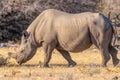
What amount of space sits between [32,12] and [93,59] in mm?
7024

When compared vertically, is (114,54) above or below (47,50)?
below

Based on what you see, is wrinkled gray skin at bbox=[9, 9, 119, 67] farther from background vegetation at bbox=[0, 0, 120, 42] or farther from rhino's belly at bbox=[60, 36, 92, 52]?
background vegetation at bbox=[0, 0, 120, 42]

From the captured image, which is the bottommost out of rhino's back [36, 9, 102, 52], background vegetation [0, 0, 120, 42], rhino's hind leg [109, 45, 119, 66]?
background vegetation [0, 0, 120, 42]

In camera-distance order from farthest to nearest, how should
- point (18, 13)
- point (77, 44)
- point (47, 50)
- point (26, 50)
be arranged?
1. point (18, 13)
2. point (26, 50)
3. point (47, 50)
4. point (77, 44)

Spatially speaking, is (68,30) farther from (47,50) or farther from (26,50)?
(26,50)

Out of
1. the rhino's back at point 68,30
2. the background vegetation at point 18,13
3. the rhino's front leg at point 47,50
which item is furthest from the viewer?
the background vegetation at point 18,13

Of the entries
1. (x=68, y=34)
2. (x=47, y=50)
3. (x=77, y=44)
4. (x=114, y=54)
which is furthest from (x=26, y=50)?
(x=114, y=54)

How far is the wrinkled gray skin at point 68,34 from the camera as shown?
15820 mm

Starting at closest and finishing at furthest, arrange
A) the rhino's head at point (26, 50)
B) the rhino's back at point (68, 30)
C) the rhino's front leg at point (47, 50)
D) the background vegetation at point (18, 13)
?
the rhino's back at point (68, 30) < the rhino's front leg at point (47, 50) < the rhino's head at point (26, 50) < the background vegetation at point (18, 13)

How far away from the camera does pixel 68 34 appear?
16.1m

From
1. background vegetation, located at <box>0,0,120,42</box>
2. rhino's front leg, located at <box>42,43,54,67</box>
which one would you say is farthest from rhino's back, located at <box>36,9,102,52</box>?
background vegetation, located at <box>0,0,120,42</box>

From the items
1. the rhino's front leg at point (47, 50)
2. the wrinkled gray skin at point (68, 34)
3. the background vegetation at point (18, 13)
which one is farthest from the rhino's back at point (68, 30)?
the background vegetation at point (18, 13)

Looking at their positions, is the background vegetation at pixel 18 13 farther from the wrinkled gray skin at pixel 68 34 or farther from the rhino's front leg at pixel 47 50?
the rhino's front leg at pixel 47 50

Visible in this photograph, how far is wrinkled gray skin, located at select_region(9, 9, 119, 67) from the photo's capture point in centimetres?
1582
